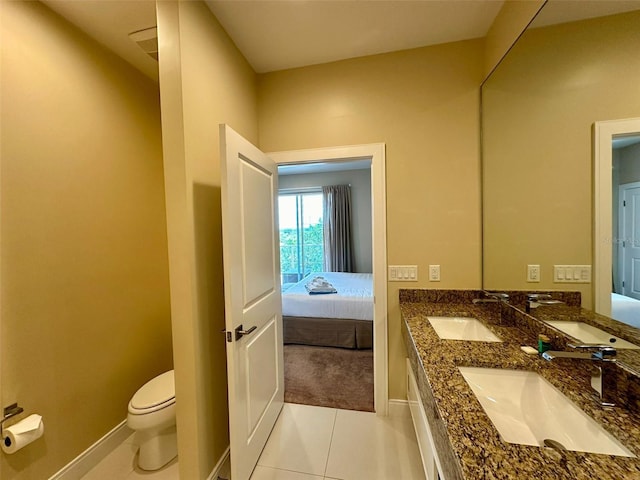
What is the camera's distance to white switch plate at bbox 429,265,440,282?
1786mm

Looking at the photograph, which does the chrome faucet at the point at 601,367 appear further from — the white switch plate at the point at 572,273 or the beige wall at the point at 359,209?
the beige wall at the point at 359,209

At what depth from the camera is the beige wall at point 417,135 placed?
173 cm

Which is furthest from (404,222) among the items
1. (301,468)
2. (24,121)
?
(24,121)

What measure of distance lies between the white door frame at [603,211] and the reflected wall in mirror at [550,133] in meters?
0.03

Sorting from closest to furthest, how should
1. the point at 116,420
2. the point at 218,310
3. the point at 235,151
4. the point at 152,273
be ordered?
the point at 235,151, the point at 218,310, the point at 116,420, the point at 152,273

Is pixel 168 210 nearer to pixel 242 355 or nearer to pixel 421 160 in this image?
pixel 242 355

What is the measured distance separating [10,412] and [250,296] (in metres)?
1.21

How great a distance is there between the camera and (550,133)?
47.2 inches

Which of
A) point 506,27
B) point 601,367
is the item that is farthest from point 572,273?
point 506,27

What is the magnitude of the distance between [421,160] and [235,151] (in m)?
1.29

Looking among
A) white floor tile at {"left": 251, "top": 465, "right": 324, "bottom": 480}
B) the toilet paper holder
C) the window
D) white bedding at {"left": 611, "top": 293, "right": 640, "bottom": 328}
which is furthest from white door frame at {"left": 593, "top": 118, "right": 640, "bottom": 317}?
the window

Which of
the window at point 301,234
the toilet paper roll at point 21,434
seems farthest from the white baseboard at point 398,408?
the window at point 301,234

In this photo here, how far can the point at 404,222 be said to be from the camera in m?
1.82

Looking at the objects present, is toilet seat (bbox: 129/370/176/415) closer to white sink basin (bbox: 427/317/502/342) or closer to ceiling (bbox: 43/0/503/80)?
white sink basin (bbox: 427/317/502/342)
